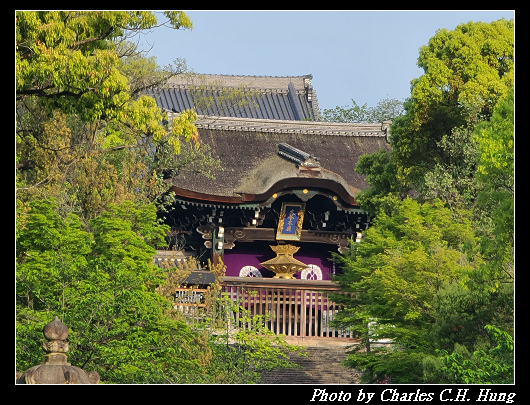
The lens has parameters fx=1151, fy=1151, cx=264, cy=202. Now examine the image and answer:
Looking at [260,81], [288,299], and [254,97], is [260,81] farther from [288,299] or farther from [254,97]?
[288,299]

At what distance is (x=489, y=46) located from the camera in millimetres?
21766

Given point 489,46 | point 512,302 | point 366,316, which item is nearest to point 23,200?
point 366,316

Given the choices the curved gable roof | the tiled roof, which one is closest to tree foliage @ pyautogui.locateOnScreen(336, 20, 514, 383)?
the curved gable roof

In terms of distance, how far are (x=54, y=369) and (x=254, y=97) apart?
28229 mm

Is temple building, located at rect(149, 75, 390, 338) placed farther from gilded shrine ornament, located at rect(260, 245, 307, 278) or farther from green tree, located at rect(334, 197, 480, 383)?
green tree, located at rect(334, 197, 480, 383)

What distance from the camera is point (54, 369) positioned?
1253cm

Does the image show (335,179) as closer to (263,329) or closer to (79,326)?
(263,329)

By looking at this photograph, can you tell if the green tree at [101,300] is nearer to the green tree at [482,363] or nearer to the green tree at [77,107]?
the green tree at [77,107]

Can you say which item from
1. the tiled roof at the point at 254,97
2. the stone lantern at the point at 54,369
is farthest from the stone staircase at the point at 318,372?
the tiled roof at the point at 254,97

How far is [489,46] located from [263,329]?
7330 millimetres

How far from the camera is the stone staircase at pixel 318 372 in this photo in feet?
70.4

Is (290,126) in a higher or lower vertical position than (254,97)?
lower

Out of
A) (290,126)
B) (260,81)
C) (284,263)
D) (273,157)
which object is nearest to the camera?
(284,263)

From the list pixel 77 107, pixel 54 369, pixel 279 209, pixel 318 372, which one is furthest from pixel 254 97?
pixel 54 369
